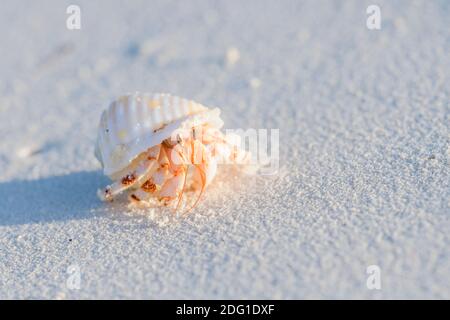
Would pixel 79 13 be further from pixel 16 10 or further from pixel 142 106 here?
pixel 142 106

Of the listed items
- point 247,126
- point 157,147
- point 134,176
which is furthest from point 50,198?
point 247,126

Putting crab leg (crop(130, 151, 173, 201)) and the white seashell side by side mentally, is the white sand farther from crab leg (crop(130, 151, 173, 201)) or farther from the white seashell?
the white seashell

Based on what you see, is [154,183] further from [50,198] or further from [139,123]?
[50,198]

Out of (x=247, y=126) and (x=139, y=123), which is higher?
(x=247, y=126)

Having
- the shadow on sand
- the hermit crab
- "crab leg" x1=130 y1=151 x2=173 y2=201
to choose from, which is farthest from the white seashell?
the shadow on sand

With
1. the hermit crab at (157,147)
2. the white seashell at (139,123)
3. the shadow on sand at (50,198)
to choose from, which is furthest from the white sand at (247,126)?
the white seashell at (139,123)
